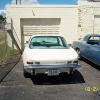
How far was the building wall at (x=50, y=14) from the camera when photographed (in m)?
15.4

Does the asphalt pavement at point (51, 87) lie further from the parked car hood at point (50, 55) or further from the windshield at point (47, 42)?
the windshield at point (47, 42)

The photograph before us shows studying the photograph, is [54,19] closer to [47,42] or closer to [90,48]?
[90,48]

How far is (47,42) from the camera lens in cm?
874

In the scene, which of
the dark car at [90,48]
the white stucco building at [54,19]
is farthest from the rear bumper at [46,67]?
the white stucco building at [54,19]

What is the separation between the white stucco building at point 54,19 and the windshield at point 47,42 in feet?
22.1

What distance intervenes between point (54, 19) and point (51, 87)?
9.51 m

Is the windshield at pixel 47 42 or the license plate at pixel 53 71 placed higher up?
the windshield at pixel 47 42

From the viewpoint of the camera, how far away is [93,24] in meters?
15.9

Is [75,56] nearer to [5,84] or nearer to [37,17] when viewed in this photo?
[5,84]

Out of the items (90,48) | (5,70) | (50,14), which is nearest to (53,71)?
(5,70)

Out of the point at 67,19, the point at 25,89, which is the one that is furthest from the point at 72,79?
the point at 67,19

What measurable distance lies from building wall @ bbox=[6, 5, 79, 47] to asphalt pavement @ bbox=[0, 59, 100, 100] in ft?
23.0

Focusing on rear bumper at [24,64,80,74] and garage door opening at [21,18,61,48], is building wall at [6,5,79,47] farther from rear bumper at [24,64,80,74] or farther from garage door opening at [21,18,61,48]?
rear bumper at [24,64,80,74]

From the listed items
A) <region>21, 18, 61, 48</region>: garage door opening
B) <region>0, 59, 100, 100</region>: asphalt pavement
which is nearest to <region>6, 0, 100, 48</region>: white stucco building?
<region>21, 18, 61, 48</region>: garage door opening
